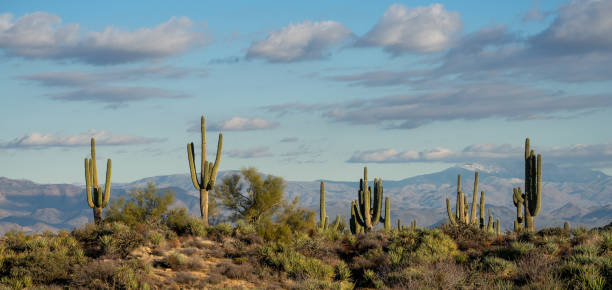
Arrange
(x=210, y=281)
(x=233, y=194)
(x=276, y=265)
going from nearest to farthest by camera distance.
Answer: (x=210, y=281) < (x=276, y=265) < (x=233, y=194)

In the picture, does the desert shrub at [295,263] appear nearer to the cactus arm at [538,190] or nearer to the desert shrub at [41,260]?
the desert shrub at [41,260]

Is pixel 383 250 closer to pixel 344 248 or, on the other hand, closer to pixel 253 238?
pixel 344 248

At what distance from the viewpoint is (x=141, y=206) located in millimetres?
35062

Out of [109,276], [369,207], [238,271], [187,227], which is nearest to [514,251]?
[238,271]

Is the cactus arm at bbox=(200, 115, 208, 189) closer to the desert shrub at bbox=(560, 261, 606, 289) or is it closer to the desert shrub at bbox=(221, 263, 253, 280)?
the desert shrub at bbox=(221, 263, 253, 280)

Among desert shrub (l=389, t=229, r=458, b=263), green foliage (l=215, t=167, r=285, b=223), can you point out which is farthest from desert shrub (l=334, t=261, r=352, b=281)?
green foliage (l=215, t=167, r=285, b=223)

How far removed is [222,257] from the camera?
21.3 m

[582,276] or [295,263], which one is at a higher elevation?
[582,276]

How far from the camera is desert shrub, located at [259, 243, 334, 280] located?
60.6 ft

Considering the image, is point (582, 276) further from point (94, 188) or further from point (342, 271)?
point (94, 188)

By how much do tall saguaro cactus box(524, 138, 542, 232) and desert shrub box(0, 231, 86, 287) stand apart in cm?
2949

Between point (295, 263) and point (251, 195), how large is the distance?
22406 mm

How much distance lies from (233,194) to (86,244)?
65.0 feet

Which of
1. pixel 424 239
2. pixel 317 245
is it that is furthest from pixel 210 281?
pixel 424 239
